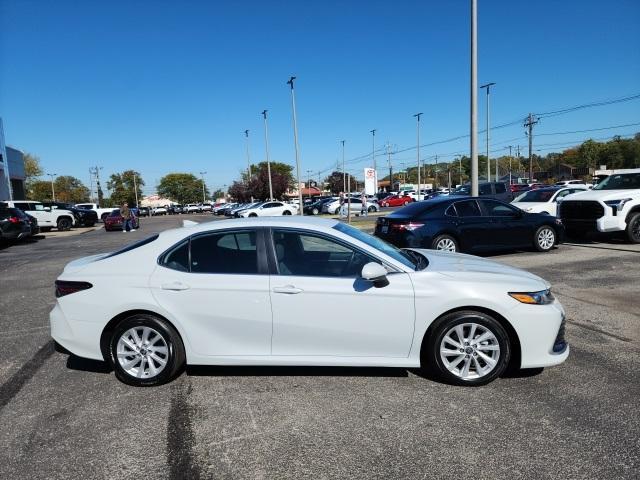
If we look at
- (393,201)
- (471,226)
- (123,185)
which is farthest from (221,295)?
(123,185)

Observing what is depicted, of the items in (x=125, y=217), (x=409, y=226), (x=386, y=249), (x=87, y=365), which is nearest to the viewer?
(x=386, y=249)

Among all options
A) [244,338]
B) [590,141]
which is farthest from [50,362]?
[590,141]

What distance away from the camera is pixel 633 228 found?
1146 cm

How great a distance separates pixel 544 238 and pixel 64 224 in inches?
1103

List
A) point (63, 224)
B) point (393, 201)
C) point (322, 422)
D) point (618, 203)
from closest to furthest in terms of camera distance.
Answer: point (322, 422), point (618, 203), point (63, 224), point (393, 201)

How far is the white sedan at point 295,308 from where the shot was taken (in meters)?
3.82

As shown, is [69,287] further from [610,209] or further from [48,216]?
[48,216]

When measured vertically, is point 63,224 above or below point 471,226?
below

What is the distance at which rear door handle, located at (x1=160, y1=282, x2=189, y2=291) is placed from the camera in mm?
3967

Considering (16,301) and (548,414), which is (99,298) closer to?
(548,414)

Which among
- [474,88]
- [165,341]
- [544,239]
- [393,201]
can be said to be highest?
[474,88]

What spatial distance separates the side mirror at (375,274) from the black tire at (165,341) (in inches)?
67.0

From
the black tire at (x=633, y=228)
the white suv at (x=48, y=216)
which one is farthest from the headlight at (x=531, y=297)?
the white suv at (x=48, y=216)

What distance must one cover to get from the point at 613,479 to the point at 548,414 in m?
0.77
